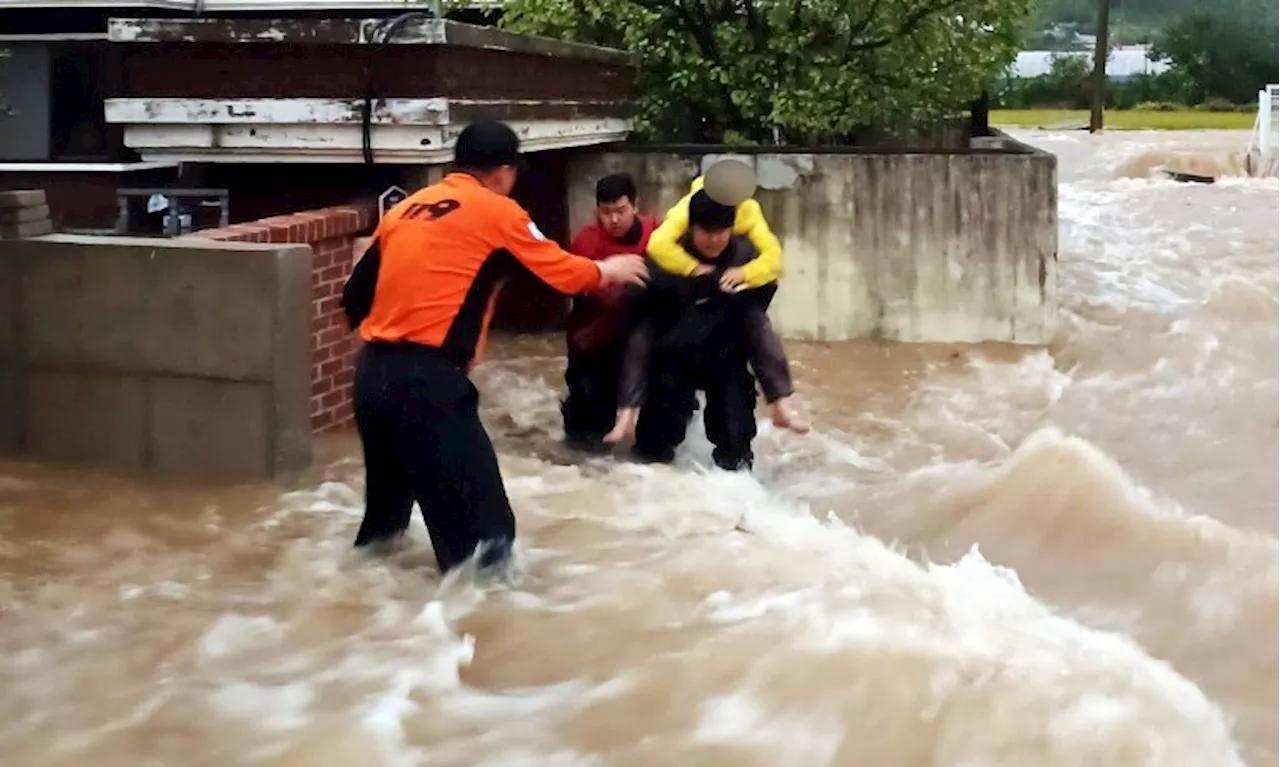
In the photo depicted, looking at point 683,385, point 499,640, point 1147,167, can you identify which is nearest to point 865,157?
point 683,385

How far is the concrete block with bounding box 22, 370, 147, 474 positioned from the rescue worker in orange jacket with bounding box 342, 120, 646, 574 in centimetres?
192

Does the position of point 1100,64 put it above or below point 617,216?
above

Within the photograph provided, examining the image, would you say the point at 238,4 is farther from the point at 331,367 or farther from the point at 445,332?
the point at 445,332

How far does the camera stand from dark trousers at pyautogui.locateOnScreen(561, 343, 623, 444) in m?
7.89

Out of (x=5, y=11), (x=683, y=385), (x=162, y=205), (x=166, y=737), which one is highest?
(x=5, y=11)

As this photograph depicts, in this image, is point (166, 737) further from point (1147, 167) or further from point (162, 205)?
point (1147, 167)

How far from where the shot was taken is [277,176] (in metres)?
9.05

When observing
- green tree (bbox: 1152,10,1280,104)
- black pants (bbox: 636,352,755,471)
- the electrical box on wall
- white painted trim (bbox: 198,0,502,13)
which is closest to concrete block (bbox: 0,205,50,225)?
A: black pants (bbox: 636,352,755,471)

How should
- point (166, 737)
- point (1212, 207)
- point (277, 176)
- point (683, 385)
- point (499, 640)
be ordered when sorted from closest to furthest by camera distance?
1. point (166, 737)
2. point (499, 640)
3. point (683, 385)
4. point (277, 176)
5. point (1212, 207)

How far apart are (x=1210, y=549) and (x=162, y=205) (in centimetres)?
642

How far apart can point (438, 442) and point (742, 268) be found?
2129 millimetres

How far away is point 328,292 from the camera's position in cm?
796

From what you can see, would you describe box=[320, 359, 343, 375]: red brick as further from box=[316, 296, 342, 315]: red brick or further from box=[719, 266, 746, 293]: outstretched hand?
box=[719, 266, 746, 293]: outstretched hand

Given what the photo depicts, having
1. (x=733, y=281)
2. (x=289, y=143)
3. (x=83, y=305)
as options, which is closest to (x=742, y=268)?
(x=733, y=281)
